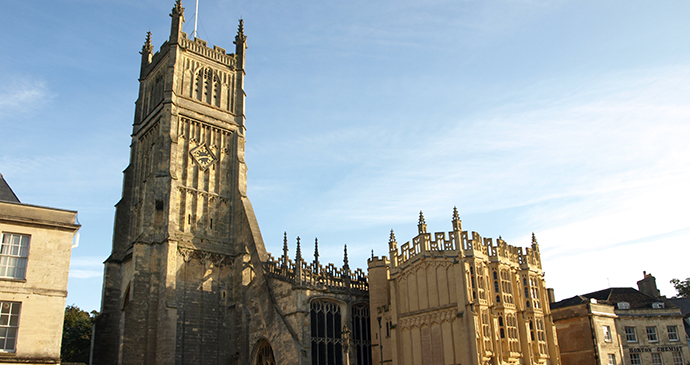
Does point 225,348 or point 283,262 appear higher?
point 283,262

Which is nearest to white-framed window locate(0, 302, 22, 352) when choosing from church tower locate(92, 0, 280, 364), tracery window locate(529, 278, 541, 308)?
church tower locate(92, 0, 280, 364)

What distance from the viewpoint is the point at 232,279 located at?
37844 millimetres

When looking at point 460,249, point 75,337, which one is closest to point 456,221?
point 460,249

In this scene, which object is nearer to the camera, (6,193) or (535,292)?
(6,193)

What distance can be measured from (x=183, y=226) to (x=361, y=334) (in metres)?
13.2

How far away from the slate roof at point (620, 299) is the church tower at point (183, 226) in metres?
20.2

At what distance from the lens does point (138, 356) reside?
107 ft

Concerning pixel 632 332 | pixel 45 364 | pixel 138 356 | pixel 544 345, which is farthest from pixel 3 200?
pixel 632 332

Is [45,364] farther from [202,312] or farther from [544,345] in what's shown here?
[544,345]

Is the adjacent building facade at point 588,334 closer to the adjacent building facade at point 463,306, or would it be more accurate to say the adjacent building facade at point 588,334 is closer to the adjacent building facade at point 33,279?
the adjacent building facade at point 463,306

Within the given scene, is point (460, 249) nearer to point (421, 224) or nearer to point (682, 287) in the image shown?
point (421, 224)

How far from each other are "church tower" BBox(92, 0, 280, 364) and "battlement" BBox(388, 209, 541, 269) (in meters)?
9.75

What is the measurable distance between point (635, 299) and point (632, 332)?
10.5 feet

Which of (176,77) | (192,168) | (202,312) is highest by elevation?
(176,77)
